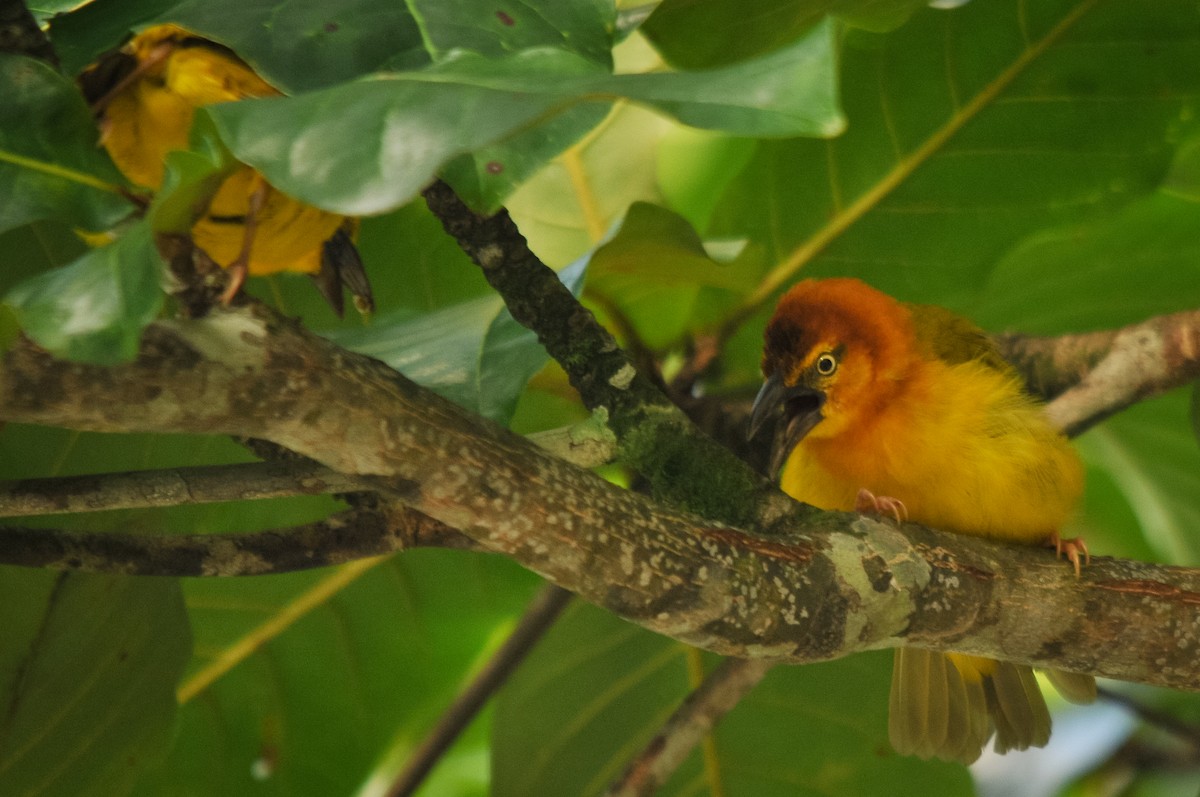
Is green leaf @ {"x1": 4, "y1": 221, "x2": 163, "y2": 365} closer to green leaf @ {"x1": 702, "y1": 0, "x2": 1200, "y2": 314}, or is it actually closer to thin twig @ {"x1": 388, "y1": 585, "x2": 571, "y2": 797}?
thin twig @ {"x1": 388, "y1": 585, "x2": 571, "y2": 797}

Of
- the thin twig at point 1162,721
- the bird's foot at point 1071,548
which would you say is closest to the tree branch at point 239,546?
the bird's foot at point 1071,548

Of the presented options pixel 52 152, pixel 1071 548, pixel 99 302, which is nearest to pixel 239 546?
pixel 52 152

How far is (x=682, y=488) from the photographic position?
146 cm

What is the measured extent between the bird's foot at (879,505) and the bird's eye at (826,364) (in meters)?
0.28

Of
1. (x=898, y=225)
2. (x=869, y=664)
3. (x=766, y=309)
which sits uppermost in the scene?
(x=898, y=225)

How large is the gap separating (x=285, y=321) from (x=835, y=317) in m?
1.47

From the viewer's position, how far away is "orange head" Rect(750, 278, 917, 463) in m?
2.33

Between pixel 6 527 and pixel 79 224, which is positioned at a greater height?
pixel 79 224

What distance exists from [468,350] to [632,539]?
0.46m

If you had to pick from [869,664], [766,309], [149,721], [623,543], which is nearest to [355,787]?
[149,721]

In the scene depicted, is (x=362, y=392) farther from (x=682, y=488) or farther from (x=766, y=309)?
(x=766, y=309)

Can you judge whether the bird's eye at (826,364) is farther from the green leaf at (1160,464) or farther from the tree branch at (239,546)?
the tree branch at (239,546)

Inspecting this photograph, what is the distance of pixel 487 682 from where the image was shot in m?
2.50

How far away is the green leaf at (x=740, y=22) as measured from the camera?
1.74 meters
